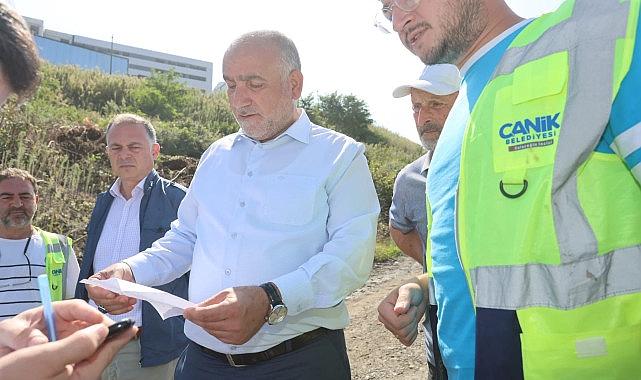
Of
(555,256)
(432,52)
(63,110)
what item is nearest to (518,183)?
(555,256)

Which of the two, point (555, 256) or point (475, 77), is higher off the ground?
point (475, 77)

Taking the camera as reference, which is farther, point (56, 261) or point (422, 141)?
point (56, 261)

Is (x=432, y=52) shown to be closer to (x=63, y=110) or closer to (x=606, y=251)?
(x=606, y=251)

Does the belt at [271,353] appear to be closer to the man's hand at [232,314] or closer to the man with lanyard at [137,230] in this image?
the man's hand at [232,314]

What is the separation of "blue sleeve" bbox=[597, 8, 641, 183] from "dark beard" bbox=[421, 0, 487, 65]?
2.14 ft

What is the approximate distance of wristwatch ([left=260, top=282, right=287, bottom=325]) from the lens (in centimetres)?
222

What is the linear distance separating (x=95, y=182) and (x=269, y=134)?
320 inches

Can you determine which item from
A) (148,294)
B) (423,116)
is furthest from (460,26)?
(423,116)

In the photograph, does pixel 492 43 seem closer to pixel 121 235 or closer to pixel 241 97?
pixel 241 97

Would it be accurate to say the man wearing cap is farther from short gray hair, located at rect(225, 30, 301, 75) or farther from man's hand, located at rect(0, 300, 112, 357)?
man's hand, located at rect(0, 300, 112, 357)

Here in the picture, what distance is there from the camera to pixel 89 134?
11445mm

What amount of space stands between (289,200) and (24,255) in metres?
2.76

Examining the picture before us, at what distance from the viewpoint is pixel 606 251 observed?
1260 mm

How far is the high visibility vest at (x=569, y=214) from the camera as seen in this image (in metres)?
1.24
